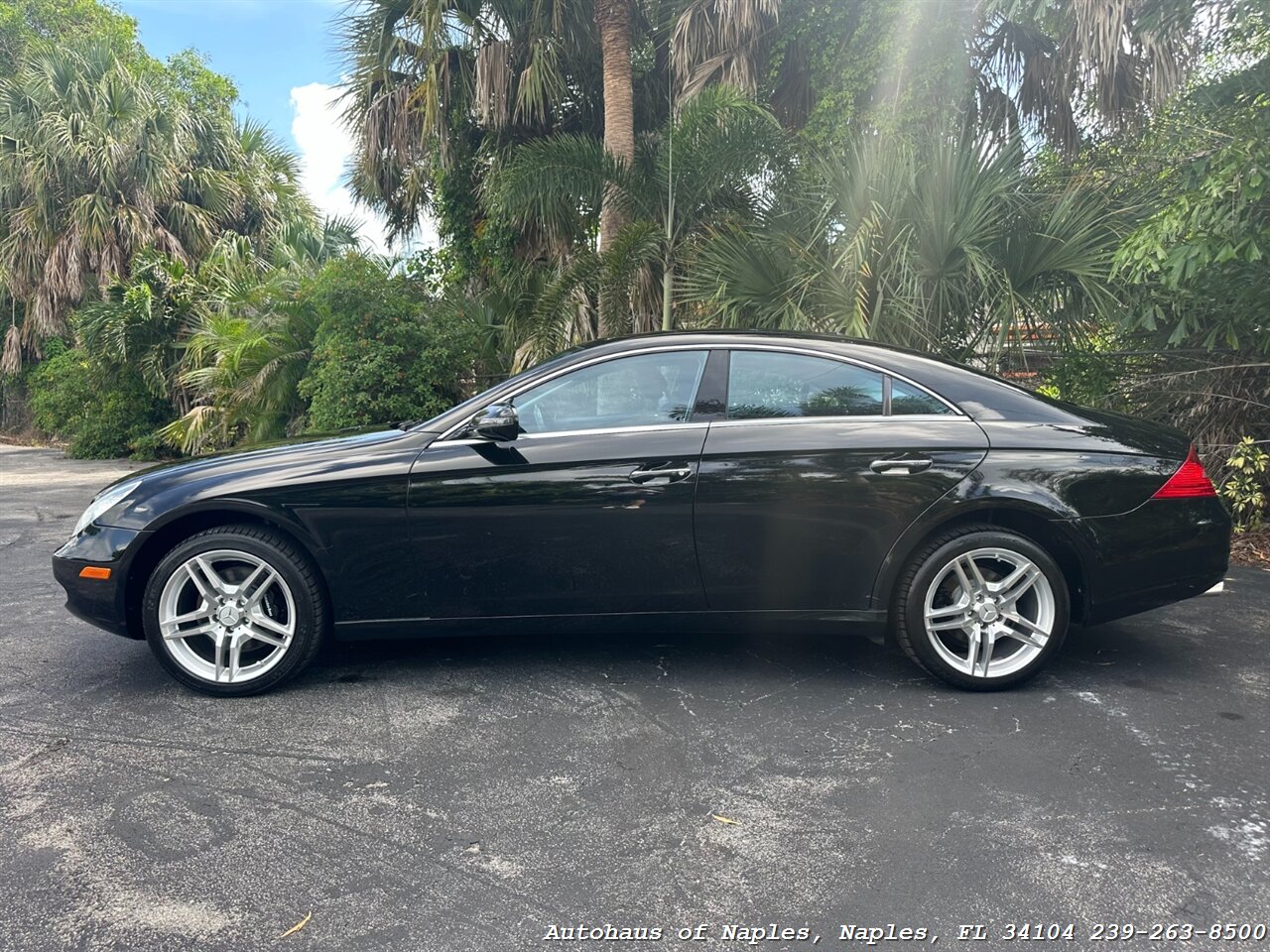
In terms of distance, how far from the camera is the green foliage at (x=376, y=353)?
32.2 feet

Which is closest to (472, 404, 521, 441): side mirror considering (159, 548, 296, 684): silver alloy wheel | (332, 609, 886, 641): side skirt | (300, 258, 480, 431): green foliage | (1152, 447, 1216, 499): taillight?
(332, 609, 886, 641): side skirt

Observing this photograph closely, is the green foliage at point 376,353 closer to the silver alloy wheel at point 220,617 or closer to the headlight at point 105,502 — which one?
the headlight at point 105,502

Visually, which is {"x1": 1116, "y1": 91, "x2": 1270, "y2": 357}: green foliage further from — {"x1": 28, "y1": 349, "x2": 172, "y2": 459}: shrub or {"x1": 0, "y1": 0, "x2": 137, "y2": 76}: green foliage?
{"x1": 0, "y1": 0, "x2": 137, "y2": 76}: green foliage

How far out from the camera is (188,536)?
3834 mm

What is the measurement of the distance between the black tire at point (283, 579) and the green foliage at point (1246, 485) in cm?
615

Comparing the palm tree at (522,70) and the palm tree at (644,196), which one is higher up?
the palm tree at (522,70)

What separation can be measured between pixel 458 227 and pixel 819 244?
710cm

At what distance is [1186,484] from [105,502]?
14.9 feet

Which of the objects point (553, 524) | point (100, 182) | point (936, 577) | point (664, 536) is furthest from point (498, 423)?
point (100, 182)

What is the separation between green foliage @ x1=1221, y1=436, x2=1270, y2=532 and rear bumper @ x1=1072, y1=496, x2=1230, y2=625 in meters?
3.10

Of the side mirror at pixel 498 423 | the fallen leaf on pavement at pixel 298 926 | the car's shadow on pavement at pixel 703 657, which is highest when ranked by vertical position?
the side mirror at pixel 498 423

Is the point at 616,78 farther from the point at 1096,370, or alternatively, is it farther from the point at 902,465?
the point at 902,465

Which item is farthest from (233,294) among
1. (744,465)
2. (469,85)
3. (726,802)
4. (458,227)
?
(726,802)

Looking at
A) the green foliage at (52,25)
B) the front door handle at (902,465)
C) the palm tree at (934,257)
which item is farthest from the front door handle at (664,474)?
the green foliage at (52,25)
